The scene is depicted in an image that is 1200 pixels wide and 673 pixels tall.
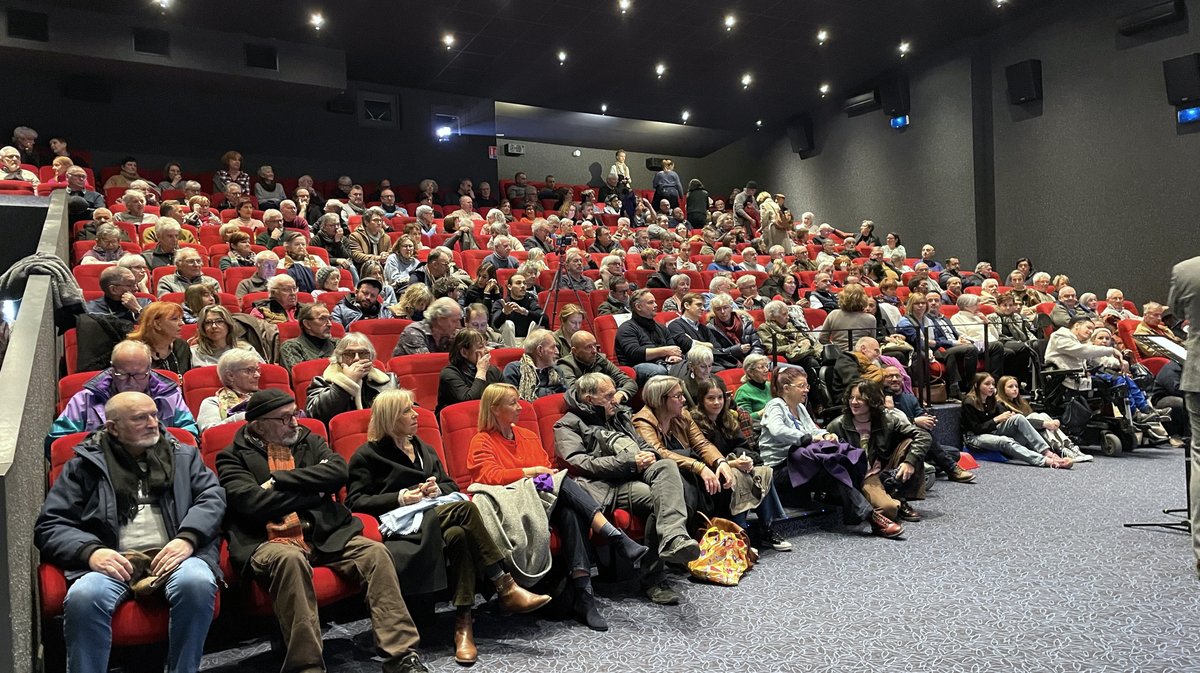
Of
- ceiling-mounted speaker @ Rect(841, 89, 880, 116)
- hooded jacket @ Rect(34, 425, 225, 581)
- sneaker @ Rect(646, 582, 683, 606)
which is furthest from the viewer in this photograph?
ceiling-mounted speaker @ Rect(841, 89, 880, 116)

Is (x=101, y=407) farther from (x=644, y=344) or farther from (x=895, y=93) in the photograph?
(x=895, y=93)

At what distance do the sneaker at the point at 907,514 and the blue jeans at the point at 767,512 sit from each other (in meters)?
0.63

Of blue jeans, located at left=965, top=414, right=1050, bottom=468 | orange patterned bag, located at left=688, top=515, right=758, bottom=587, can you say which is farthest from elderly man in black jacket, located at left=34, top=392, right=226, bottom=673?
blue jeans, located at left=965, top=414, right=1050, bottom=468

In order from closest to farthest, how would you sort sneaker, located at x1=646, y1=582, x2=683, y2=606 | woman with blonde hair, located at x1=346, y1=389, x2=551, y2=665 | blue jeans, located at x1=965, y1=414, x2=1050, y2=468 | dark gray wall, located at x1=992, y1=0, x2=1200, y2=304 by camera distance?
woman with blonde hair, located at x1=346, y1=389, x2=551, y2=665, sneaker, located at x1=646, y1=582, x2=683, y2=606, blue jeans, located at x1=965, y1=414, x2=1050, y2=468, dark gray wall, located at x1=992, y1=0, x2=1200, y2=304

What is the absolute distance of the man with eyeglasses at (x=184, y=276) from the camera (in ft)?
13.7

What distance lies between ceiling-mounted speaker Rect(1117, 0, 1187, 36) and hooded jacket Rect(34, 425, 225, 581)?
908cm

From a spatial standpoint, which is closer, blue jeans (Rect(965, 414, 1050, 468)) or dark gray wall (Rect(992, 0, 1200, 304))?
blue jeans (Rect(965, 414, 1050, 468))

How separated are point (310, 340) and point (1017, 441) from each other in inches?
158

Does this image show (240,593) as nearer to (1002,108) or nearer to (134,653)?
(134,653)

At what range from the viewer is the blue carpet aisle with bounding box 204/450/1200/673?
2.23 m

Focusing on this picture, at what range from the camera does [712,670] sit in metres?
2.19

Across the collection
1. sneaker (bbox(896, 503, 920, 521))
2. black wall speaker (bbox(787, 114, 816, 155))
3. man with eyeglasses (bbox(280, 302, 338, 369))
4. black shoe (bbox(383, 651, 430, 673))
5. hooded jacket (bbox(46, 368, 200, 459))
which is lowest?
sneaker (bbox(896, 503, 920, 521))

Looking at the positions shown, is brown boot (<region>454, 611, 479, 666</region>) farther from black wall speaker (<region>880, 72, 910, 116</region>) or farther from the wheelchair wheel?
black wall speaker (<region>880, 72, 910, 116</region>)

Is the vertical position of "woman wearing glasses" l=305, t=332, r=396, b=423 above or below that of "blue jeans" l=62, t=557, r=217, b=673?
above
